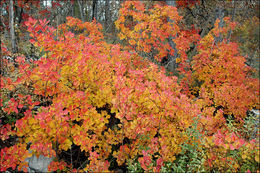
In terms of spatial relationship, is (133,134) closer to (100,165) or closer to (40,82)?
(100,165)

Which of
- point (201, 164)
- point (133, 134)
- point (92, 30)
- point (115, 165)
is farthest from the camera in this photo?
point (92, 30)

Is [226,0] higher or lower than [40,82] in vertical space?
higher

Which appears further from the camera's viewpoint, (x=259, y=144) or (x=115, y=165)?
(x=115, y=165)

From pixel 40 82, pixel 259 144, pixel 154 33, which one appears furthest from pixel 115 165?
pixel 154 33

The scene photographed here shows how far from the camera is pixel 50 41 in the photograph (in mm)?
2963

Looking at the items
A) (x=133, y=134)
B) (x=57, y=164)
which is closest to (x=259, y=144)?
(x=133, y=134)

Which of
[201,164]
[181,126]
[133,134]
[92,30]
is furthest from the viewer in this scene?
[92,30]

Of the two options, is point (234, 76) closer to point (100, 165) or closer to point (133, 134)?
point (133, 134)

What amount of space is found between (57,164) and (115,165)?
3.54ft

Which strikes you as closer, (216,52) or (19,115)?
(19,115)

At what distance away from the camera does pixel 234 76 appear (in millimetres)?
6016

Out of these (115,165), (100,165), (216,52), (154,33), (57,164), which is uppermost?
(154,33)

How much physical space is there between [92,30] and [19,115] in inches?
151

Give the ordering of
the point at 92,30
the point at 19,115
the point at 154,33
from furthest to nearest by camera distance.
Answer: the point at 92,30, the point at 154,33, the point at 19,115
